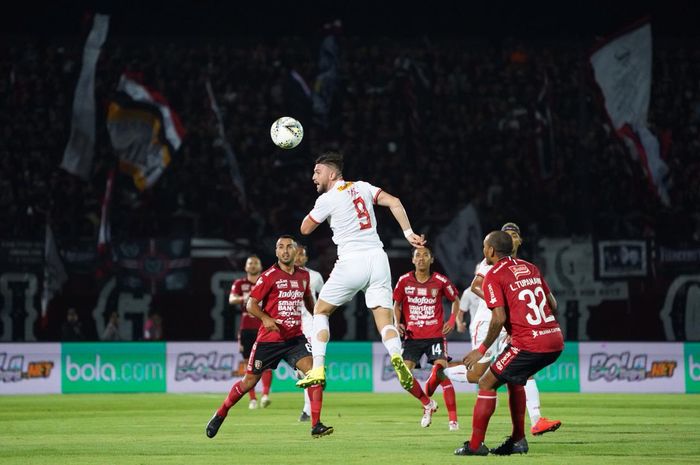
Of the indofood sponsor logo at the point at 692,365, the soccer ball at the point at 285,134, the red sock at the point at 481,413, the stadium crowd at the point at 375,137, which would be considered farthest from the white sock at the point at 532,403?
the stadium crowd at the point at 375,137

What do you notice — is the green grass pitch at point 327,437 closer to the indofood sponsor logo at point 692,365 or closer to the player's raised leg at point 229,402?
the player's raised leg at point 229,402

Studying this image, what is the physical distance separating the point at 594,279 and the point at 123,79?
13.5m

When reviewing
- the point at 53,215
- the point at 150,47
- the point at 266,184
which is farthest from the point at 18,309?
the point at 150,47

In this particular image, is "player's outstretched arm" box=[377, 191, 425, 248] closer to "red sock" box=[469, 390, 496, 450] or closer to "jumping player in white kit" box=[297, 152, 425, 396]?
"jumping player in white kit" box=[297, 152, 425, 396]

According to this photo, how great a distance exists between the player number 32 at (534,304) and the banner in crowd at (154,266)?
60.0 feet

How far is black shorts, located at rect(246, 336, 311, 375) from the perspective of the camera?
13.1 meters

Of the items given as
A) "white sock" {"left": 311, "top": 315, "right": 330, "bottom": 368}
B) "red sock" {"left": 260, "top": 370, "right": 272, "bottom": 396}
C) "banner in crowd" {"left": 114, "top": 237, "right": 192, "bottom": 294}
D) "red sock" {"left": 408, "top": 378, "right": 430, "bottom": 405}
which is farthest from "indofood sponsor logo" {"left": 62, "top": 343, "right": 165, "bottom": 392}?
"white sock" {"left": 311, "top": 315, "right": 330, "bottom": 368}

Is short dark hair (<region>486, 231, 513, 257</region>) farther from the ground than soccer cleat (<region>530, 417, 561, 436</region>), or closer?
farther from the ground

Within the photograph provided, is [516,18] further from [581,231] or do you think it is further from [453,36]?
[581,231]

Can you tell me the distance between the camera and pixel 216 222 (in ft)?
98.0

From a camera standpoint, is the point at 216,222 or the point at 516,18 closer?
the point at 216,222

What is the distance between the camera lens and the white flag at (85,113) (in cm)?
3042

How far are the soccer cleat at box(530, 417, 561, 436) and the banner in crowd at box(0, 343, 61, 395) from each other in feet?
49.2

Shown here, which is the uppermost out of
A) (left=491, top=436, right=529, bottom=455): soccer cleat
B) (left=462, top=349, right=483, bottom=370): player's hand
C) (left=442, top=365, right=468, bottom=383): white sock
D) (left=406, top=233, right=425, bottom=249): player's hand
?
(left=406, top=233, right=425, bottom=249): player's hand
